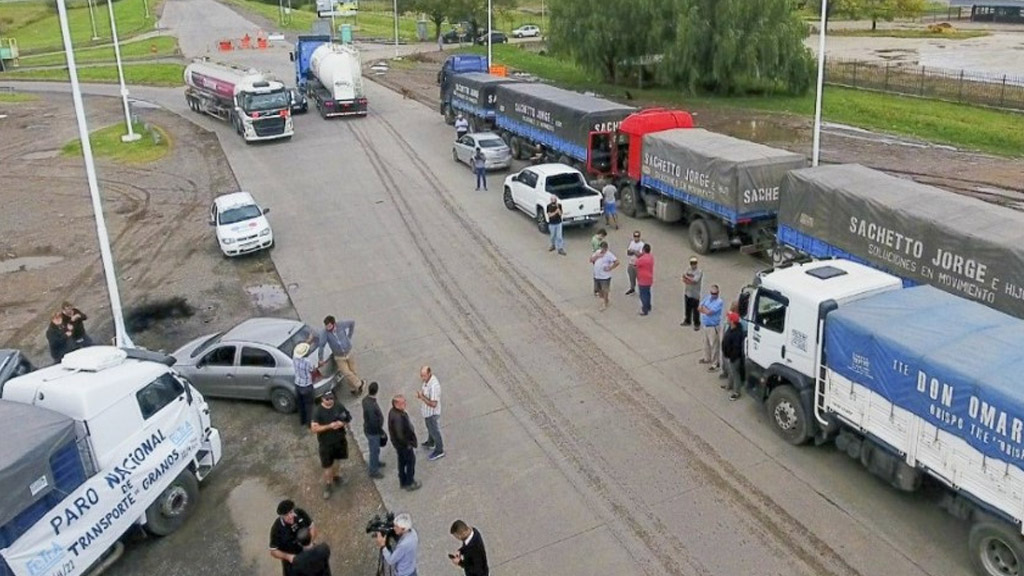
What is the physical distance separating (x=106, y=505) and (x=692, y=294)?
11.3m

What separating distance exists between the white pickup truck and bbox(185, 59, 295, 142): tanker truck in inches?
689

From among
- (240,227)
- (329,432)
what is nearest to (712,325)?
(329,432)

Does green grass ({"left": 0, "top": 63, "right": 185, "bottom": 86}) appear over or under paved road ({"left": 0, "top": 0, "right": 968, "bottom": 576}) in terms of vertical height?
over

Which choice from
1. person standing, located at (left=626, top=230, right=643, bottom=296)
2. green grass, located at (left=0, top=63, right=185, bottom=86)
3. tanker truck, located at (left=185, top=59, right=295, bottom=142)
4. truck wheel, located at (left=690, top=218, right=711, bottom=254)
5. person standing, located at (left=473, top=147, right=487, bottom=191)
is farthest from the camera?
green grass, located at (left=0, top=63, right=185, bottom=86)

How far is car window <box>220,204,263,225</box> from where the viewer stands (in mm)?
23172

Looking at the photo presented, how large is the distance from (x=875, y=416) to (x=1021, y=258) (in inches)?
198

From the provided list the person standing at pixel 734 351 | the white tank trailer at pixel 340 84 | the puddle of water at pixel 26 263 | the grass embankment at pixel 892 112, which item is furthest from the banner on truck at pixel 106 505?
the white tank trailer at pixel 340 84

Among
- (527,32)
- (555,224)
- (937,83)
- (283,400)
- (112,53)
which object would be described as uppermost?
(527,32)

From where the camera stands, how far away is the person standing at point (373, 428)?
12000 millimetres

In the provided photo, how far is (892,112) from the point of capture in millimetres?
40781

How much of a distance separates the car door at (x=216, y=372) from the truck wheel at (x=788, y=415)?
9.10m

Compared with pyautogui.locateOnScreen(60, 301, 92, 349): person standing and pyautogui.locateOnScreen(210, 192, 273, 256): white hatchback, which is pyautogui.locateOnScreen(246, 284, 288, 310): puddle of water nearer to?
pyautogui.locateOnScreen(210, 192, 273, 256): white hatchback

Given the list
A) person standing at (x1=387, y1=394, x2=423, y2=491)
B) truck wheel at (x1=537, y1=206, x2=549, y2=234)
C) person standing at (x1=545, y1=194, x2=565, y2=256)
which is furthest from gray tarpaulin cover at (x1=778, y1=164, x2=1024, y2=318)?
person standing at (x1=387, y1=394, x2=423, y2=491)

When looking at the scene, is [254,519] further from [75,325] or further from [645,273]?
[645,273]
